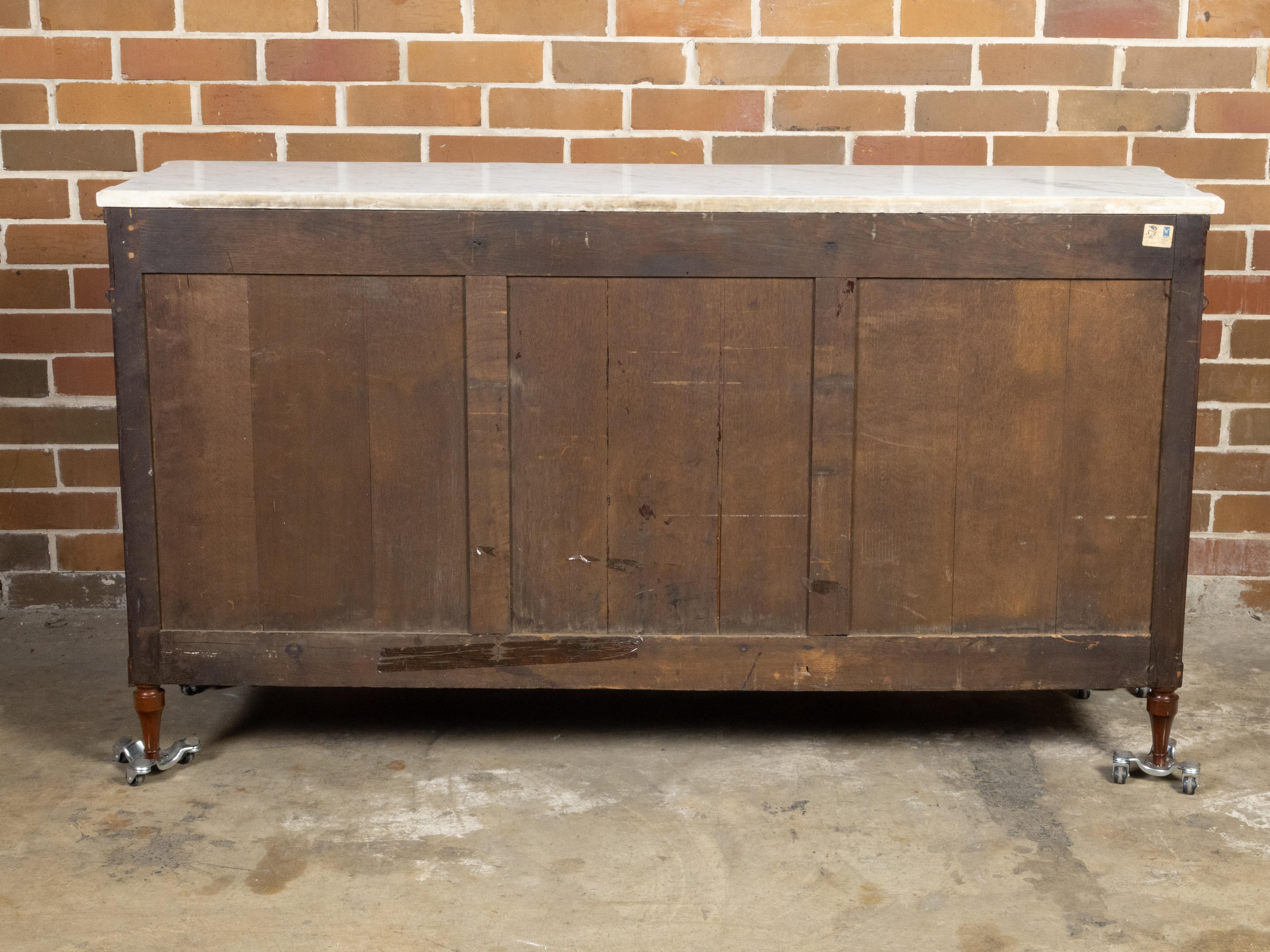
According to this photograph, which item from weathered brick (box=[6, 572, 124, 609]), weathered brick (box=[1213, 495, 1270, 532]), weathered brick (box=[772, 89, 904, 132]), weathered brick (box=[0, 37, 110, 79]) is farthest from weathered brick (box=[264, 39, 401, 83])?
weathered brick (box=[1213, 495, 1270, 532])

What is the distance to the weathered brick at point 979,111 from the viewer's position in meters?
3.14

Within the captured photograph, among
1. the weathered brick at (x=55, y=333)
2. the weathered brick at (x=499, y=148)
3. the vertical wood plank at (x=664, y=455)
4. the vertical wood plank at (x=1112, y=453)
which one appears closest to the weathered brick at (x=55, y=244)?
the weathered brick at (x=55, y=333)

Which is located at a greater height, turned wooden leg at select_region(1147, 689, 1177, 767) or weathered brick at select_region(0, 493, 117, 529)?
weathered brick at select_region(0, 493, 117, 529)

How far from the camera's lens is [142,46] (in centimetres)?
313

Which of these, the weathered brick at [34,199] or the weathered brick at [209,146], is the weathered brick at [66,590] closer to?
the weathered brick at [34,199]

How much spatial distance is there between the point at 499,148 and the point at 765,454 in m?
1.16

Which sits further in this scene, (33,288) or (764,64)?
(33,288)

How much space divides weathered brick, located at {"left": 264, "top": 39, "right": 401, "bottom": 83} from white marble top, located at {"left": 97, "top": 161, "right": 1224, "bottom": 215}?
0.62m

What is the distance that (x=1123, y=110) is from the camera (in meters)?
3.15

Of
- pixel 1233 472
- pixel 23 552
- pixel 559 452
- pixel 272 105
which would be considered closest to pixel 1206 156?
pixel 1233 472

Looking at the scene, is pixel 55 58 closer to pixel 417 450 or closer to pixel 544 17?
pixel 544 17

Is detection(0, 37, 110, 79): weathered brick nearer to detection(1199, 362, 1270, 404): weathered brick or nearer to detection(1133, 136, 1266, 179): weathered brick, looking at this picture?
detection(1133, 136, 1266, 179): weathered brick

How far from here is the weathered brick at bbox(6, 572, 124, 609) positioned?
11.1ft

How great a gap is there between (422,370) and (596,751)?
0.78m
